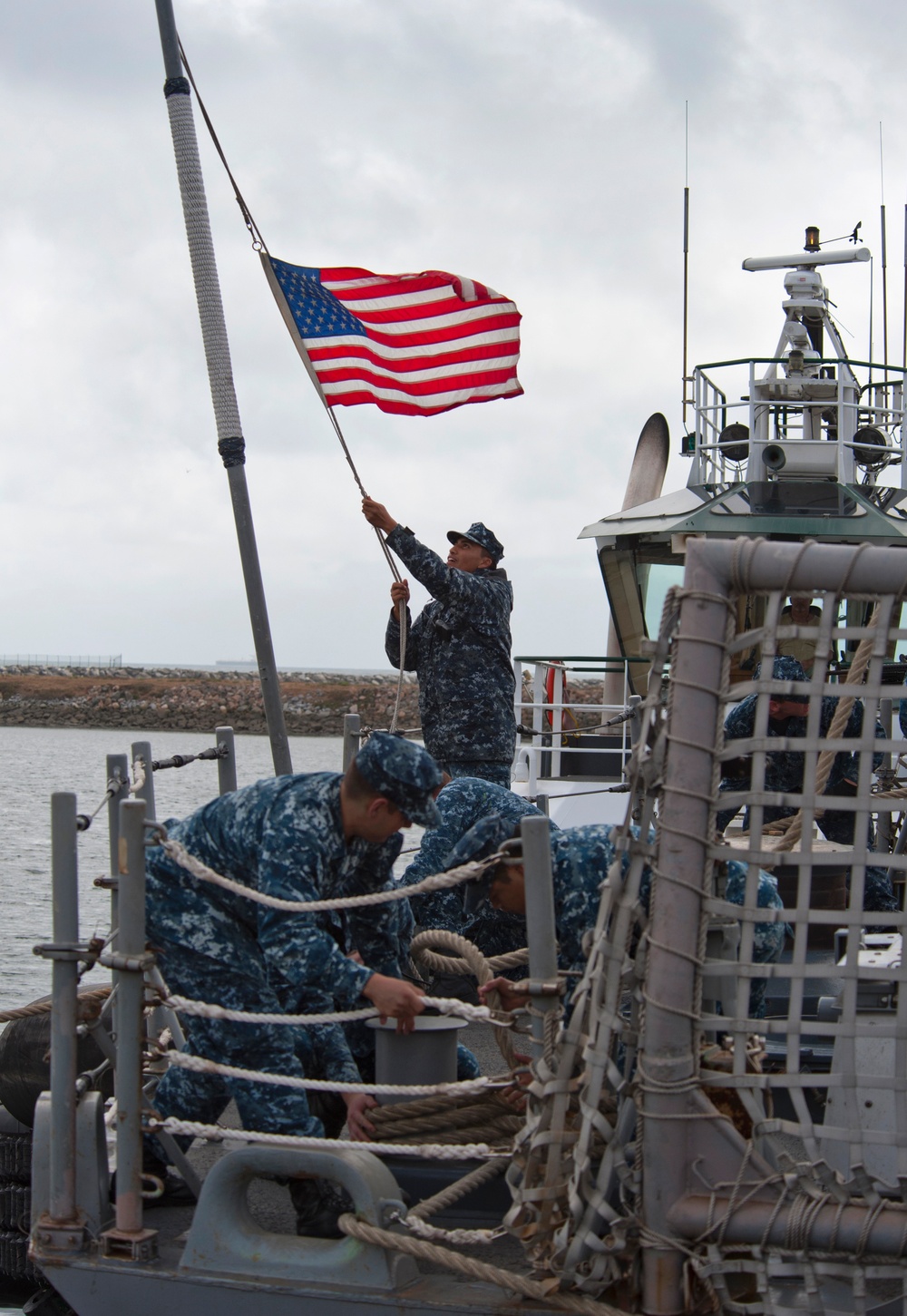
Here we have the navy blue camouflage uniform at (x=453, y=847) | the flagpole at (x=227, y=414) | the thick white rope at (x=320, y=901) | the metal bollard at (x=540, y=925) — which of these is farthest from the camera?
the flagpole at (x=227, y=414)

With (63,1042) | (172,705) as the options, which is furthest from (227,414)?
(172,705)

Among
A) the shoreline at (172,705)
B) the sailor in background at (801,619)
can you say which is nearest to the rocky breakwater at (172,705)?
the shoreline at (172,705)

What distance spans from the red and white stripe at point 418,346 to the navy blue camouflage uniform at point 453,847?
2.69m

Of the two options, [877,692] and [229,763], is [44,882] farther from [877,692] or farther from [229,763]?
[877,692]

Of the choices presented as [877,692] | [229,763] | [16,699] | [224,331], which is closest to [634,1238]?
[877,692]

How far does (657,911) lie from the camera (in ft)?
9.88

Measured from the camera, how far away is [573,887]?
3.85 metres

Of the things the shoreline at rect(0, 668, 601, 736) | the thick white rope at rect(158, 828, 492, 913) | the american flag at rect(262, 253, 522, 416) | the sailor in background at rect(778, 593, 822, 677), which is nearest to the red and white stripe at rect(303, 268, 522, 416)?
the american flag at rect(262, 253, 522, 416)

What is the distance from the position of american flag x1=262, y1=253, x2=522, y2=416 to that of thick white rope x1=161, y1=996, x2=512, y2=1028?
13.3 feet

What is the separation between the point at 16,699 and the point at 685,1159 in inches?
3176

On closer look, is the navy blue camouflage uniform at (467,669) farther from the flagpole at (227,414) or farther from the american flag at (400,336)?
the american flag at (400,336)

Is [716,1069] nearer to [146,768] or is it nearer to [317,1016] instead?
[317,1016]

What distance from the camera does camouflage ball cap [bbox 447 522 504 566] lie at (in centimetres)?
643

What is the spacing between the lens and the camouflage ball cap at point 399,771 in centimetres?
341
